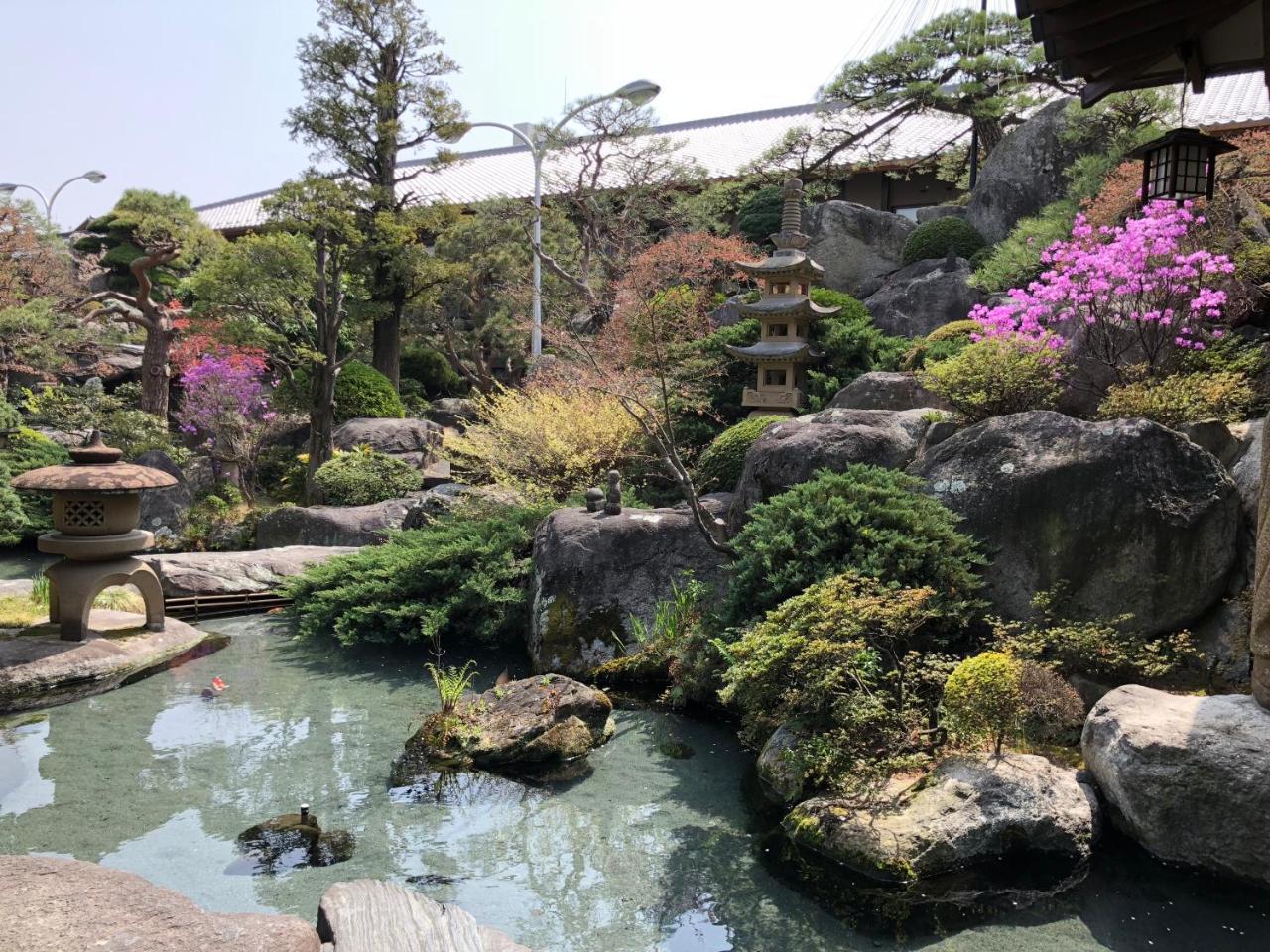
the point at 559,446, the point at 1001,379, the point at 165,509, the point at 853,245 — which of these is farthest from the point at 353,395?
the point at 1001,379

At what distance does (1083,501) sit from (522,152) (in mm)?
26563

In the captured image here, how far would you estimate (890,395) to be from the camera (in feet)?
31.1

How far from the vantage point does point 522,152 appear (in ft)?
96.7

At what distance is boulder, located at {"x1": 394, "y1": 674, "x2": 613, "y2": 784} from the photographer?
225 inches

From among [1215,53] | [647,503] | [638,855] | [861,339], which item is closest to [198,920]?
[638,855]

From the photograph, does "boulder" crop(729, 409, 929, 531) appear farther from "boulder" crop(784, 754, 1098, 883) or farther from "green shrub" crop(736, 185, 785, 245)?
"green shrub" crop(736, 185, 785, 245)

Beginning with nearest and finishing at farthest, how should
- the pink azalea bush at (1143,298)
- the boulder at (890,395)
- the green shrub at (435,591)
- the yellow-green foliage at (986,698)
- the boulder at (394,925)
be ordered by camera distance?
the boulder at (394,925) < the yellow-green foliage at (986,698) < the pink azalea bush at (1143,298) < the green shrub at (435,591) < the boulder at (890,395)

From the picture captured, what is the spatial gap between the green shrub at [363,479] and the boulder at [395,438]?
1006 millimetres

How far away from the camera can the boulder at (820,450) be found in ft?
23.9

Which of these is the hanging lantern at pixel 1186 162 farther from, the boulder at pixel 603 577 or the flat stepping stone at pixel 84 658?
the flat stepping stone at pixel 84 658

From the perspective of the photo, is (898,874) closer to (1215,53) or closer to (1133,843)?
(1133,843)

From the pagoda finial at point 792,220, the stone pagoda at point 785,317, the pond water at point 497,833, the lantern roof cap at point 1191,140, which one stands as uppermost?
the pagoda finial at point 792,220

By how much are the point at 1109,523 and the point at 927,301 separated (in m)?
9.71

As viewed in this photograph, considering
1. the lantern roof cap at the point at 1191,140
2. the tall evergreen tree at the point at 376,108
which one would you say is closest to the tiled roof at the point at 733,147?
the tall evergreen tree at the point at 376,108
